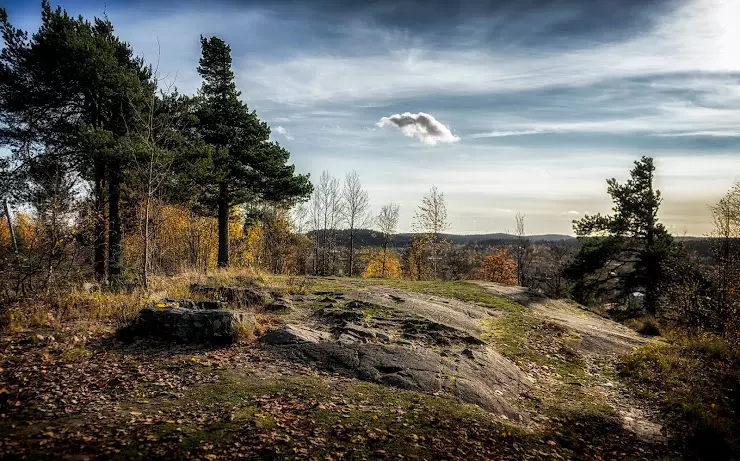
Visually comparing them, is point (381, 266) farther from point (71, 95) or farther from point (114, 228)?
point (71, 95)

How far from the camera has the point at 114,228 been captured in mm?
17062

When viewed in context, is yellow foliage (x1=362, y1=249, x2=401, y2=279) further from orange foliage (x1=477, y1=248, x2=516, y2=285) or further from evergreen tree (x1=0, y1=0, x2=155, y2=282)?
evergreen tree (x1=0, y1=0, x2=155, y2=282)

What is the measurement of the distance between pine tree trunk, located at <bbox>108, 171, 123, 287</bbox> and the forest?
7 centimetres

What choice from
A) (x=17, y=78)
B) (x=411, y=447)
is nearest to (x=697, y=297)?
(x=411, y=447)

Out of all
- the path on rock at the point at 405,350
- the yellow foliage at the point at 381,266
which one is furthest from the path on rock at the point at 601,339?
the yellow foliage at the point at 381,266

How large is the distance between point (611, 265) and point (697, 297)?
25.3ft

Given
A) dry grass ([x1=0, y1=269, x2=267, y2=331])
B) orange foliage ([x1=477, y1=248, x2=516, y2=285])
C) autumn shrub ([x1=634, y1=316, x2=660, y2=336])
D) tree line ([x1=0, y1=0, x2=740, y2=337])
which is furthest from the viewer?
orange foliage ([x1=477, y1=248, x2=516, y2=285])

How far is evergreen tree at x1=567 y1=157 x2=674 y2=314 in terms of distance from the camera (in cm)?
2375

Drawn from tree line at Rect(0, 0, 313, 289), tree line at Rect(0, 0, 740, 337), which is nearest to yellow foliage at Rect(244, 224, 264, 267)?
tree line at Rect(0, 0, 740, 337)

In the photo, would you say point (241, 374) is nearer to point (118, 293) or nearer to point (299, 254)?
point (118, 293)

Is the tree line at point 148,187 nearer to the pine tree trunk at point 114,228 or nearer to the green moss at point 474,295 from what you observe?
the pine tree trunk at point 114,228

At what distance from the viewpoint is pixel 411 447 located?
17.3 ft

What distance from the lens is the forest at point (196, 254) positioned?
7.56 meters

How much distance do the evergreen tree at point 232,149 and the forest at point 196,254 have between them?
94 millimetres
